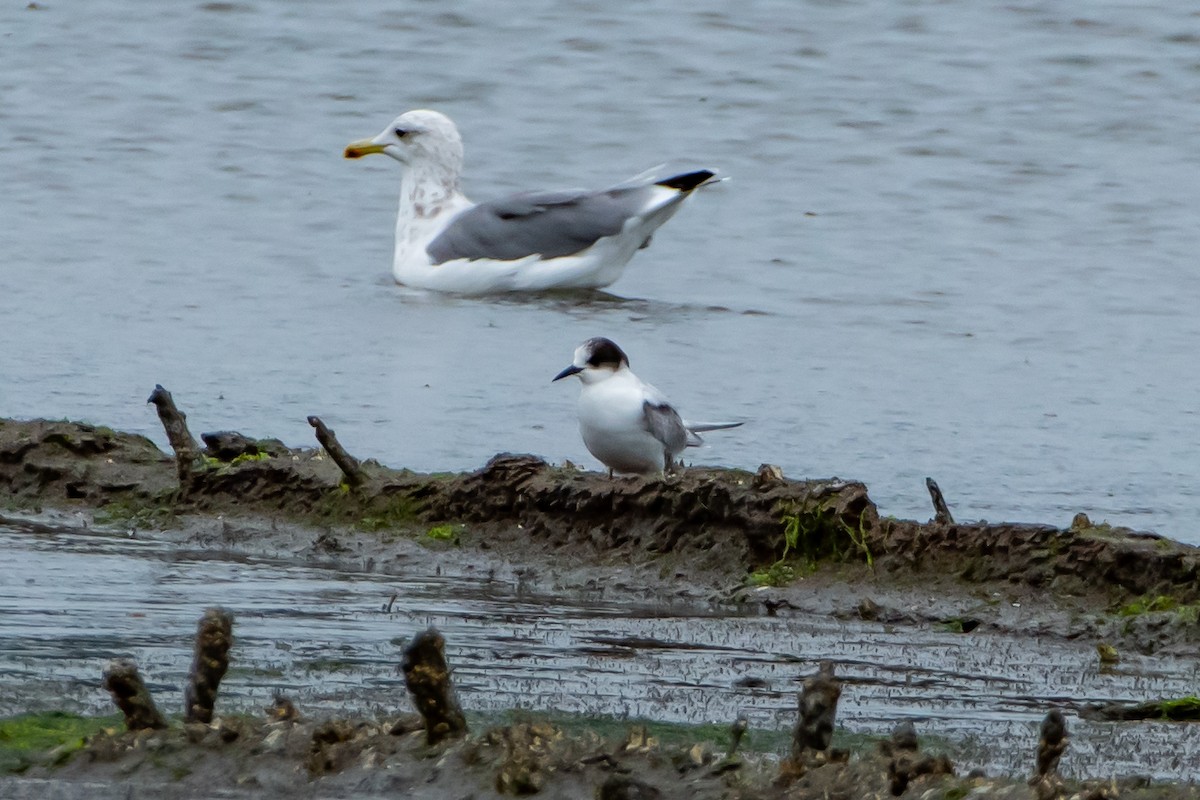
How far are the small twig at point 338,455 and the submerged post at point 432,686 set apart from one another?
2.70 m

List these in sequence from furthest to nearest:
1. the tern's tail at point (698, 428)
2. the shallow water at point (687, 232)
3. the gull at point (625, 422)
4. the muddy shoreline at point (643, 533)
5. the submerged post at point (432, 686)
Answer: the shallow water at point (687, 232) < the tern's tail at point (698, 428) < the gull at point (625, 422) < the muddy shoreline at point (643, 533) < the submerged post at point (432, 686)

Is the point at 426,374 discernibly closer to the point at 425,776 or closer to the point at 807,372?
the point at 807,372

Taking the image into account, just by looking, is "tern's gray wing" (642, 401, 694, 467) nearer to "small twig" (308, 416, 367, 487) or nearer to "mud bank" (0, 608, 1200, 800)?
"small twig" (308, 416, 367, 487)

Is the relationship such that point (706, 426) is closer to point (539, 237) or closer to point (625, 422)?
point (625, 422)

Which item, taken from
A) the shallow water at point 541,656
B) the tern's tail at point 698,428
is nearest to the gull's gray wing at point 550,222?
the tern's tail at point 698,428

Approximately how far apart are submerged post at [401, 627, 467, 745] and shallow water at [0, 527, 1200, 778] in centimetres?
60

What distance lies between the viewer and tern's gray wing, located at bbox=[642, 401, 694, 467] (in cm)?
767

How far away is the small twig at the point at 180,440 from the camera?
7.24m

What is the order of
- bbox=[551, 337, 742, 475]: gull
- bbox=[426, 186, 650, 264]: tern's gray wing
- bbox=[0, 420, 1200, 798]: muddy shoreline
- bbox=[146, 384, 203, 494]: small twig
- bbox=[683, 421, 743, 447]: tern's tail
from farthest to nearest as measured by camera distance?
bbox=[426, 186, 650, 264]: tern's gray wing → bbox=[683, 421, 743, 447]: tern's tail → bbox=[551, 337, 742, 475]: gull → bbox=[146, 384, 203, 494]: small twig → bbox=[0, 420, 1200, 798]: muddy shoreline

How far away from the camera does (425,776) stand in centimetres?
406

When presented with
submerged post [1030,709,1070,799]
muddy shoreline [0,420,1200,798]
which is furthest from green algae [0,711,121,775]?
muddy shoreline [0,420,1200,798]

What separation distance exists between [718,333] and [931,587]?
5497mm

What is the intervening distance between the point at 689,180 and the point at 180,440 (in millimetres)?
7074

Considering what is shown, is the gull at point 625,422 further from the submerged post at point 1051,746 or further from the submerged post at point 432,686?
the submerged post at point 1051,746
